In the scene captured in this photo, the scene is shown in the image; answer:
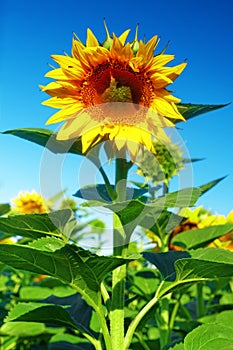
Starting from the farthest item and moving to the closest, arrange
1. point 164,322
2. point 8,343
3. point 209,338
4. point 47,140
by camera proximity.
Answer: point 8,343, point 164,322, point 47,140, point 209,338

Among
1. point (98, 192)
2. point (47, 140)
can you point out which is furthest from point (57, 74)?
point (98, 192)

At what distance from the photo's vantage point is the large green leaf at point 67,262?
110cm

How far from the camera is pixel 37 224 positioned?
126 centimetres

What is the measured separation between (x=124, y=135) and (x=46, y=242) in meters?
0.38

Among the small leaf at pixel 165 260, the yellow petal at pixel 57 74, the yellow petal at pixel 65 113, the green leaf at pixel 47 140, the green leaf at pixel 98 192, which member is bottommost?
the small leaf at pixel 165 260

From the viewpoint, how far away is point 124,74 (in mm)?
1390

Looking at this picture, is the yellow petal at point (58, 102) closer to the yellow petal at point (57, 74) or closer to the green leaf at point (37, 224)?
the yellow petal at point (57, 74)

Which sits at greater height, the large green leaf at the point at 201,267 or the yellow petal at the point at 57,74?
the yellow petal at the point at 57,74

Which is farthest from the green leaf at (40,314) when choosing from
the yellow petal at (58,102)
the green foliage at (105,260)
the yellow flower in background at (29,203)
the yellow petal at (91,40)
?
the yellow flower in background at (29,203)

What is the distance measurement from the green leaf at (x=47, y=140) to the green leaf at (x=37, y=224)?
0.54 feet

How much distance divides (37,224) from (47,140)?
8.4 inches

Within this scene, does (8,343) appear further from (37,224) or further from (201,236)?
(37,224)

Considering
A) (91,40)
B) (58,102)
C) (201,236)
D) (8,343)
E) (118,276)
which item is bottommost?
(8,343)

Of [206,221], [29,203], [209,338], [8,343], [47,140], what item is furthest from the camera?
[29,203]
